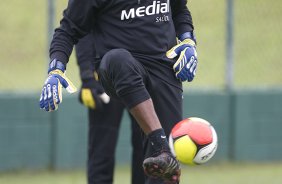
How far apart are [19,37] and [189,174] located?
3830 millimetres

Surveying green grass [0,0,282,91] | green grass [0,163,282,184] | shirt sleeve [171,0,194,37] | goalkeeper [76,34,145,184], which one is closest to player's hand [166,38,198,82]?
shirt sleeve [171,0,194,37]

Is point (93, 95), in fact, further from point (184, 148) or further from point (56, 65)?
point (184, 148)

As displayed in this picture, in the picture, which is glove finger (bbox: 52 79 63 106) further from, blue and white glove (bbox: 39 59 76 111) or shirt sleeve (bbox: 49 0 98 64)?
shirt sleeve (bbox: 49 0 98 64)

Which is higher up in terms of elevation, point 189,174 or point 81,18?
point 81,18

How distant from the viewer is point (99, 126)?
24.1 ft

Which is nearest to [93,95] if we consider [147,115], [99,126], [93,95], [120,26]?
[93,95]

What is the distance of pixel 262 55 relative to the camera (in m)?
12.5

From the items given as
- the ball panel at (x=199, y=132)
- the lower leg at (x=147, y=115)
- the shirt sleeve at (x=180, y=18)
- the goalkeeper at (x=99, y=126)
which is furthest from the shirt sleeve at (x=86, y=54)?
the ball panel at (x=199, y=132)

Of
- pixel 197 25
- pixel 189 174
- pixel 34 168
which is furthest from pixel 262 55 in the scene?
pixel 34 168

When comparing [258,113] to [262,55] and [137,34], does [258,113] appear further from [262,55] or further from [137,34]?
[137,34]

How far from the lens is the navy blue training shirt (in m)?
5.75

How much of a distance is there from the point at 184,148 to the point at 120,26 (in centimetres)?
102

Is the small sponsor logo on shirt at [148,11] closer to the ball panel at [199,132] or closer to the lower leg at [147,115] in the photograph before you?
the lower leg at [147,115]

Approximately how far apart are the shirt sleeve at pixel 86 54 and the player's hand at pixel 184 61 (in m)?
1.52
